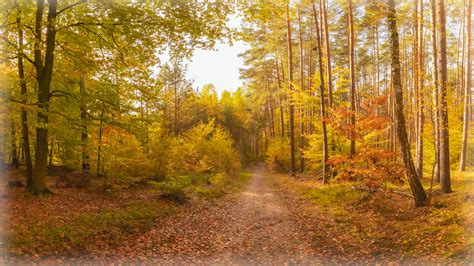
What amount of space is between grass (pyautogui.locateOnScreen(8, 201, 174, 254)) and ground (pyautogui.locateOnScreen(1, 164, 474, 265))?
0.8 inches

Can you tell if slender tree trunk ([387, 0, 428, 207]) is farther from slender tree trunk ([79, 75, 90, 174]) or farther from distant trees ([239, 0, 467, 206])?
slender tree trunk ([79, 75, 90, 174])

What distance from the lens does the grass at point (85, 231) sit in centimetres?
655

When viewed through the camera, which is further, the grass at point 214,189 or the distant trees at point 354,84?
the grass at point 214,189

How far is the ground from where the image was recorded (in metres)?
6.71

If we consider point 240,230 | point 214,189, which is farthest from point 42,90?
point 214,189

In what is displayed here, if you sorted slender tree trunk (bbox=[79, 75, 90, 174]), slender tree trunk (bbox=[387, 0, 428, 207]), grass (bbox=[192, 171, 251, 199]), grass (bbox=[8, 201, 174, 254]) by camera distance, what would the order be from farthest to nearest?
grass (bbox=[192, 171, 251, 199]) → slender tree trunk (bbox=[79, 75, 90, 174]) → slender tree trunk (bbox=[387, 0, 428, 207]) → grass (bbox=[8, 201, 174, 254])

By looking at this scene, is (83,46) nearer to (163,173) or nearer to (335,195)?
(163,173)

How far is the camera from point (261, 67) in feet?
109

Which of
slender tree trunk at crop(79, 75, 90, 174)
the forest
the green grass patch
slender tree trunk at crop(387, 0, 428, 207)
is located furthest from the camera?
the green grass patch

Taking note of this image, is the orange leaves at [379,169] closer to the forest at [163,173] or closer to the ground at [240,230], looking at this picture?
the forest at [163,173]

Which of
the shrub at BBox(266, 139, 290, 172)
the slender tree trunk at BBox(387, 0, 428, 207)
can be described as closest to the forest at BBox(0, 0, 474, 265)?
the slender tree trunk at BBox(387, 0, 428, 207)

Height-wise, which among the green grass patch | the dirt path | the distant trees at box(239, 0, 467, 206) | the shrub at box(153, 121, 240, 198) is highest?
the distant trees at box(239, 0, 467, 206)

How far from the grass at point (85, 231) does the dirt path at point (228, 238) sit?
0.57m

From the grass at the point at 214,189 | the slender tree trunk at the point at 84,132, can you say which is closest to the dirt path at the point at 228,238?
the grass at the point at 214,189
